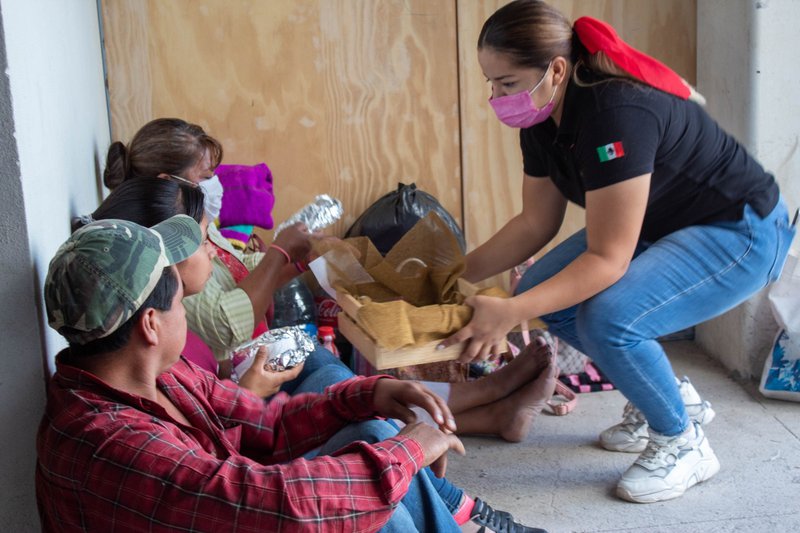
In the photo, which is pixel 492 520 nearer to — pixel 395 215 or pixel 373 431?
pixel 373 431

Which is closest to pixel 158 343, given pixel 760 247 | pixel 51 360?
pixel 51 360

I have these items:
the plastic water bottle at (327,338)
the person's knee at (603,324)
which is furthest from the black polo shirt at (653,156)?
the plastic water bottle at (327,338)

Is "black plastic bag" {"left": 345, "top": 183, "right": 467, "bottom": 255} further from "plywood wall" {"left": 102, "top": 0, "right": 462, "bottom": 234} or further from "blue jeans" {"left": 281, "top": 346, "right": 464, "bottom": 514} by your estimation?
"blue jeans" {"left": 281, "top": 346, "right": 464, "bottom": 514}

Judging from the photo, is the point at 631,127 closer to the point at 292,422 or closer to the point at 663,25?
the point at 292,422

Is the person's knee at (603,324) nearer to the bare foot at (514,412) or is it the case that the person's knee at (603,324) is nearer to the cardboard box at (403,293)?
the cardboard box at (403,293)

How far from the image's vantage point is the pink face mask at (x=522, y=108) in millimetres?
2213

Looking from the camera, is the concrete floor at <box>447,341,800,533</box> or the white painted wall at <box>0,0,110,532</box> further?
the concrete floor at <box>447,341,800,533</box>

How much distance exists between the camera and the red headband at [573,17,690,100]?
218 cm

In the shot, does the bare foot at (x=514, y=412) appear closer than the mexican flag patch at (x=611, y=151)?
No

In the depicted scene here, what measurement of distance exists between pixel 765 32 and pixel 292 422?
2412mm

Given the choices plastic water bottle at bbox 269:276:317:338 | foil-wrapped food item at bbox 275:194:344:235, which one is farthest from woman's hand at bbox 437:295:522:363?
plastic water bottle at bbox 269:276:317:338

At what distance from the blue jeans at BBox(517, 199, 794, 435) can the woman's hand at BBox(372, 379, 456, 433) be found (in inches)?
33.7

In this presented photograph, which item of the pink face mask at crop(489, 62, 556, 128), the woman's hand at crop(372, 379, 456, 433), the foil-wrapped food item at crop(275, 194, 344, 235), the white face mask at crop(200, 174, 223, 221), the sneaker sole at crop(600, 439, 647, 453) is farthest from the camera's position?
the sneaker sole at crop(600, 439, 647, 453)

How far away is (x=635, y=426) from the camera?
2750 mm
